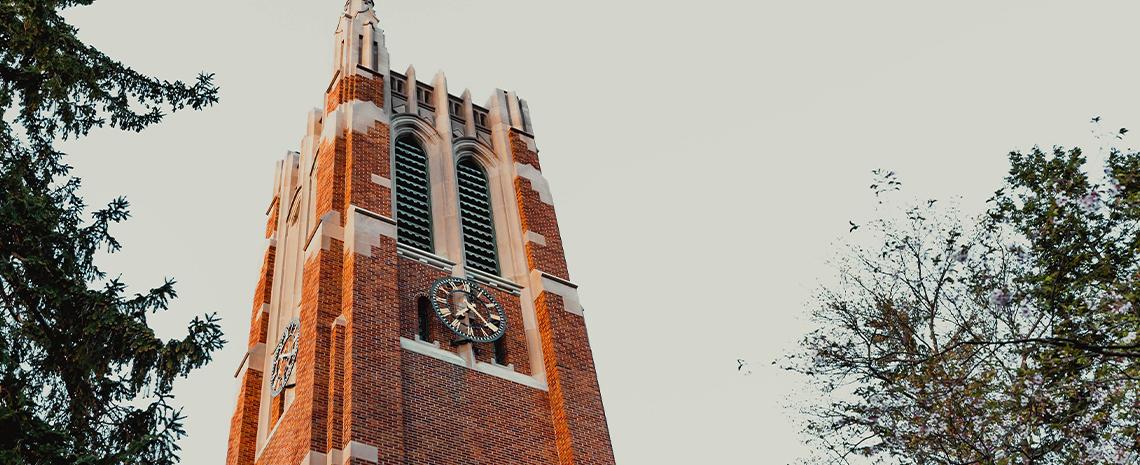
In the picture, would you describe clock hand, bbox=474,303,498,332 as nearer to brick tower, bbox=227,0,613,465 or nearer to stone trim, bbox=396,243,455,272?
brick tower, bbox=227,0,613,465

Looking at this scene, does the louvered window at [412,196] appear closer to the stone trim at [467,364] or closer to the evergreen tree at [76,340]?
the stone trim at [467,364]

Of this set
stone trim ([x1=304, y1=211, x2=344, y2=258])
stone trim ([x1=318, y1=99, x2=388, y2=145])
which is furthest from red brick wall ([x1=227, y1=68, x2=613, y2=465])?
stone trim ([x1=318, y1=99, x2=388, y2=145])

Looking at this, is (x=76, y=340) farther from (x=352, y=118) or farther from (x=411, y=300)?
(x=352, y=118)

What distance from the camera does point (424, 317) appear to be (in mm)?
24828

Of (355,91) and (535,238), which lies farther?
(355,91)

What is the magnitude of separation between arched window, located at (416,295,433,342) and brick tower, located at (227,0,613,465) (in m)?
0.05

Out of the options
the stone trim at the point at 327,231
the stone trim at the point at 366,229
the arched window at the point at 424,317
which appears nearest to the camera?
the arched window at the point at 424,317

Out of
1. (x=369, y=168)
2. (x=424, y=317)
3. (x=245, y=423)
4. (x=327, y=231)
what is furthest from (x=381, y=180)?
(x=245, y=423)

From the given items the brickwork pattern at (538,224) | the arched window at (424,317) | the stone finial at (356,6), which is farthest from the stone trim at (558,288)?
the stone finial at (356,6)

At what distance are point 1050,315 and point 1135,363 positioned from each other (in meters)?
1.66

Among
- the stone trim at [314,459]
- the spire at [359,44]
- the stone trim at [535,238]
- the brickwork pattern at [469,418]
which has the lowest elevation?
the stone trim at [314,459]

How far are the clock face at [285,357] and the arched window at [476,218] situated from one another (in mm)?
4236

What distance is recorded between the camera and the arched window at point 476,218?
91.6ft

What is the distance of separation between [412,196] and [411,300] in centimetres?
447
